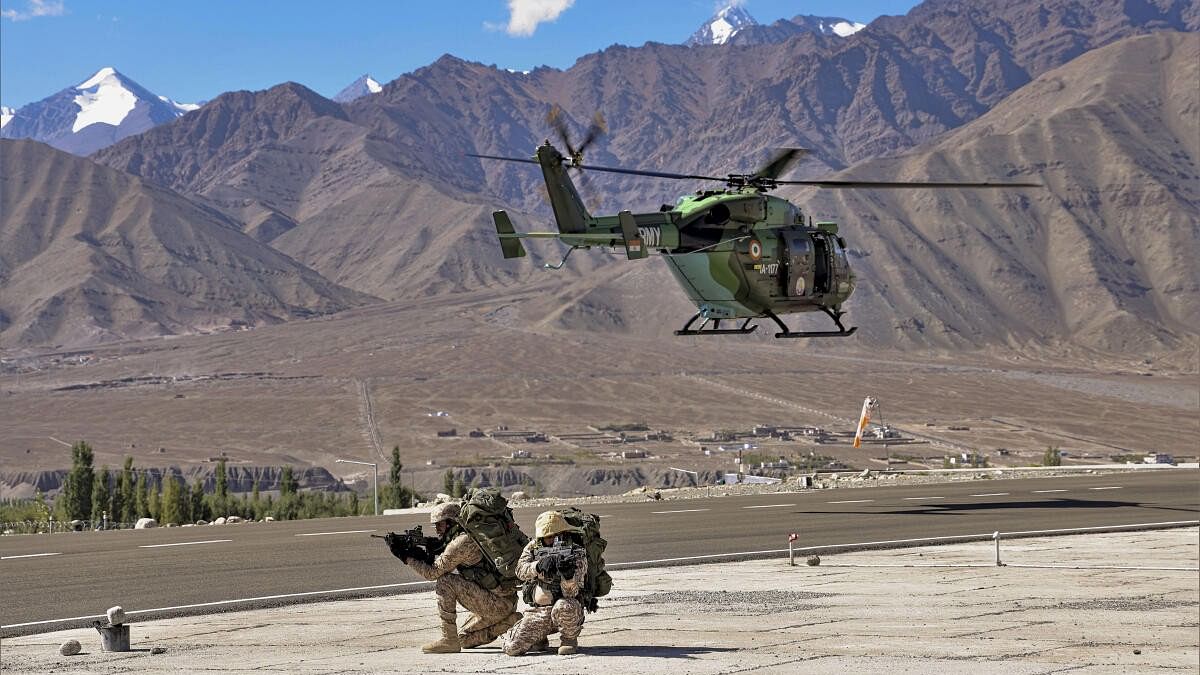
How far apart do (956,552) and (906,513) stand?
1008cm

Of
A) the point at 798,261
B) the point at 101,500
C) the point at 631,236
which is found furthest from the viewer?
the point at 101,500

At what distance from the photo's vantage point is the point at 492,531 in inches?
634

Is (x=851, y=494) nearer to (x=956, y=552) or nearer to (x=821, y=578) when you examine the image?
(x=956, y=552)

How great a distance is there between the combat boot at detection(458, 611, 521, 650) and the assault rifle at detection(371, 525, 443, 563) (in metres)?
0.91

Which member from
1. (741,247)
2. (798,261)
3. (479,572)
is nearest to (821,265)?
(798,261)

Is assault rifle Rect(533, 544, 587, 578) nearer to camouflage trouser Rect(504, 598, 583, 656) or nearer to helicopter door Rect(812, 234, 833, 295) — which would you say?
camouflage trouser Rect(504, 598, 583, 656)

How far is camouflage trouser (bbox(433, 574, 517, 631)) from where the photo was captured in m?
16.0

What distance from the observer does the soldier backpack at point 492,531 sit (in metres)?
16.0

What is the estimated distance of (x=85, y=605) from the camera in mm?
21234

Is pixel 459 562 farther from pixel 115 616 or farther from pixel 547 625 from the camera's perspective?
pixel 115 616

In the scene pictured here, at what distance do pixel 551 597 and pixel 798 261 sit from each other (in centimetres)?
2737

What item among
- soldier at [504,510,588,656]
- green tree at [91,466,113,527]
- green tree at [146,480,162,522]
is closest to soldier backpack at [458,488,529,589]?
soldier at [504,510,588,656]

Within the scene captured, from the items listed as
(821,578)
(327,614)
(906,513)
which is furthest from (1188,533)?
(327,614)

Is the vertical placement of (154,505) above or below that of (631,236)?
below
